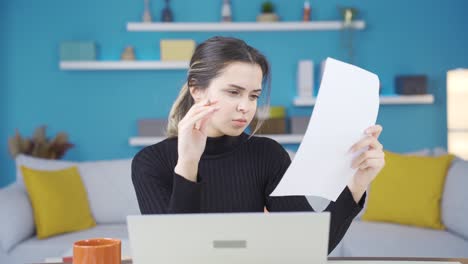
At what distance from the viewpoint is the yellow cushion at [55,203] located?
10.3 feet

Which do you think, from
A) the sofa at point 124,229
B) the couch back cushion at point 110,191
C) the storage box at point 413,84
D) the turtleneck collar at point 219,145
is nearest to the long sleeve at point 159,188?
the turtleneck collar at point 219,145

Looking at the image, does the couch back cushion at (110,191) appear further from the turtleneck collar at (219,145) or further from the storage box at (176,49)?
the turtleneck collar at (219,145)

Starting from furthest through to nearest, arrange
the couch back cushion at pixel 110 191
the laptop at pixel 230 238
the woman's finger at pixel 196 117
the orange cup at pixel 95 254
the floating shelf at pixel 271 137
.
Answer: the floating shelf at pixel 271 137
the couch back cushion at pixel 110 191
the woman's finger at pixel 196 117
the orange cup at pixel 95 254
the laptop at pixel 230 238

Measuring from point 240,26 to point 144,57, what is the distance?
771 millimetres

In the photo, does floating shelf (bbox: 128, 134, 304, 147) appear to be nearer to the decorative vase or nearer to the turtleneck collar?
the decorative vase

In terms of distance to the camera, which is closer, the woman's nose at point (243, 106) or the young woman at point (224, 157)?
the young woman at point (224, 157)

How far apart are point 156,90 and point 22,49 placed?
1.04 metres

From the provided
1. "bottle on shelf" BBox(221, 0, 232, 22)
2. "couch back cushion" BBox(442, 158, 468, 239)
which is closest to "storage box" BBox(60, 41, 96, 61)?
"bottle on shelf" BBox(221, 0, 232, 22)

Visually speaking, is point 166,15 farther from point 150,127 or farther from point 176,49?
point 150,127

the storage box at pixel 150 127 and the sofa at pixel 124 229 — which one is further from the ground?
the storage box at pixel 150 127

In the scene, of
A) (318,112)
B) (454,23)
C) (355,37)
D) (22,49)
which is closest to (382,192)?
(355,37)

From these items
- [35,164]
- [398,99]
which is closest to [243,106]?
[35,164]

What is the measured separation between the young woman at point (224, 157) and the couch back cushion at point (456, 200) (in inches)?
64.3

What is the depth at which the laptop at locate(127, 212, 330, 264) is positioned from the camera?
34.9 inches
